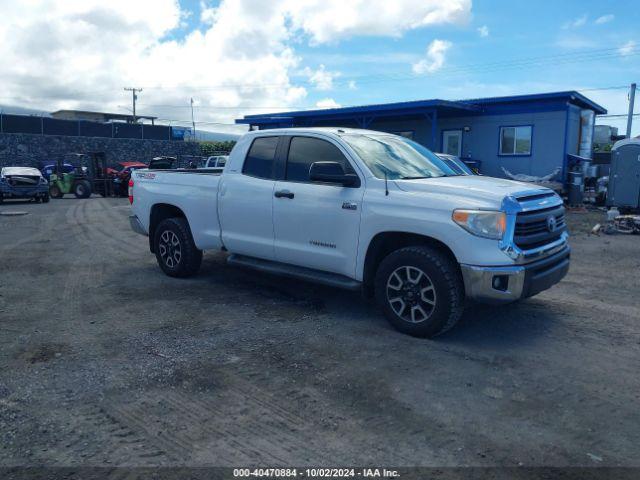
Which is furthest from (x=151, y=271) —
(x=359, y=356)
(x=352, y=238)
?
(x=359, y=356)

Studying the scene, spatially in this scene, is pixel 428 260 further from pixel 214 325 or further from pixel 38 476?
pixel 38 476

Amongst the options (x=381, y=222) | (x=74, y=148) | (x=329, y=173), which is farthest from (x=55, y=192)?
(x=381, y=222)

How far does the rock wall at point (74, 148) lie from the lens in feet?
109

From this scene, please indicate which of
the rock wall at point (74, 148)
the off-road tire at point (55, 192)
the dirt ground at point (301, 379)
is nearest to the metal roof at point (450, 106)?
the off-road tire at point (55, 192)

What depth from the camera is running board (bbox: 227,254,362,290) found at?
5295mm

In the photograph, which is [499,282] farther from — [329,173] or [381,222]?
[329,173]

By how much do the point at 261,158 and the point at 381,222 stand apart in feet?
6.27

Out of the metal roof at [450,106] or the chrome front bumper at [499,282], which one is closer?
the chrome front bumper at [499,282]

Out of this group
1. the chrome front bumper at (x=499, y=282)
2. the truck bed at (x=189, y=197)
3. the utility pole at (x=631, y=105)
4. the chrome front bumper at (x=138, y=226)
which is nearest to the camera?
the chrome front bumper at (x=499, y=282)

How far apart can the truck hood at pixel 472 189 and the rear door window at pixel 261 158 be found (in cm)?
168

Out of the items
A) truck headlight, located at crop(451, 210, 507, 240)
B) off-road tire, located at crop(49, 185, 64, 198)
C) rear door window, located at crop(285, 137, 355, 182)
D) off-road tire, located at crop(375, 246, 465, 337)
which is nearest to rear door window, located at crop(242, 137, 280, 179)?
rear door window, located at crop(285, 137, 355, 182)

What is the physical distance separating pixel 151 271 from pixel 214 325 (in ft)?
9.76

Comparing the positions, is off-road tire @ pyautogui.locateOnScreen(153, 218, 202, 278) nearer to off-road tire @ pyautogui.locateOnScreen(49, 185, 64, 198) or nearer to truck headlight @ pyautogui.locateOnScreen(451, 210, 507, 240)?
truck headlight @ pyautogui.locateOnScreen(451, 210, 507, 240)

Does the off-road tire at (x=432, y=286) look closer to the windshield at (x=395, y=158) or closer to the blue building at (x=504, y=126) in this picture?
the windshield at (x=395, y=158)
